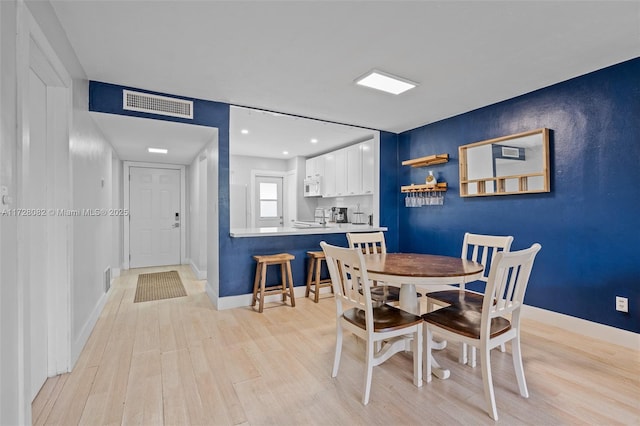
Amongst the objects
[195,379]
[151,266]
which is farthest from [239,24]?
[151,266]

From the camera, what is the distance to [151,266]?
609 centimetres

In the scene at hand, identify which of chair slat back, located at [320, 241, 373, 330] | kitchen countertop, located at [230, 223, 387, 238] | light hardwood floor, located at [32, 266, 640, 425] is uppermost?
kitchen countertop, located at [230, 223, 387, 238]

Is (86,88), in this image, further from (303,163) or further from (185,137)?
(303,163)

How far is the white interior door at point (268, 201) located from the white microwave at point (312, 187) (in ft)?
2.83

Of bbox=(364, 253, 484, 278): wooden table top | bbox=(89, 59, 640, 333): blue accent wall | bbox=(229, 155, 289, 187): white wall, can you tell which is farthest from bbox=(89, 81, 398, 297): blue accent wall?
bbox=(229, 155, 289, 187): white wall

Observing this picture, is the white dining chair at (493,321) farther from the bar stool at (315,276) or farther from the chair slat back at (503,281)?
the bar stool at (315,276)

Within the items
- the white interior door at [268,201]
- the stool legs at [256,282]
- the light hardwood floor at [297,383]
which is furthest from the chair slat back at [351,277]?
the white interior door at [268,201]

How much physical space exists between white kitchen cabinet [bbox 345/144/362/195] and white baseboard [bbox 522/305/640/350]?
2.82m

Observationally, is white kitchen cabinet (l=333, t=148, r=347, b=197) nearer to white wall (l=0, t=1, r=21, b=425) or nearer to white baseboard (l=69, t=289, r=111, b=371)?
white baseboard (l=69, t=289, r=111, b=371)

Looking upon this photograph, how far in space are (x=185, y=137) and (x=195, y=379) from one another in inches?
116

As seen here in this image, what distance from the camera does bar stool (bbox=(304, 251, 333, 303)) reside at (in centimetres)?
389

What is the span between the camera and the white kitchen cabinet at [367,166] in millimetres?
4812

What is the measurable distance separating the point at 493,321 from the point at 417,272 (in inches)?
23.8

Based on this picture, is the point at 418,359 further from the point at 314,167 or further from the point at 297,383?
the point at 314,167
